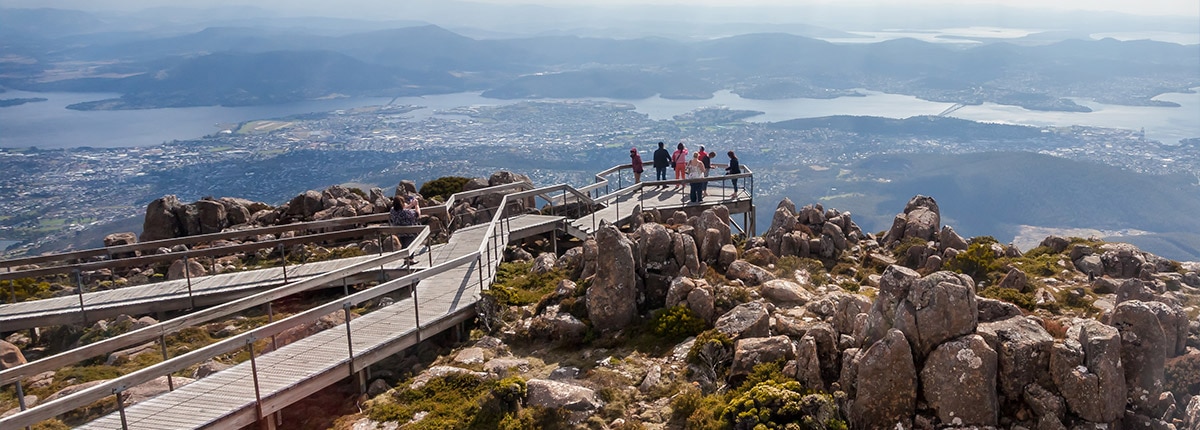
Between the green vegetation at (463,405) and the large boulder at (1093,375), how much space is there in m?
8.11

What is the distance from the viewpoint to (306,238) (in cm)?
2234

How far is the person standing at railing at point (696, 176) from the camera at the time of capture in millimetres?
31734

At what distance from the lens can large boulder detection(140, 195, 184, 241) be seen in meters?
33.0

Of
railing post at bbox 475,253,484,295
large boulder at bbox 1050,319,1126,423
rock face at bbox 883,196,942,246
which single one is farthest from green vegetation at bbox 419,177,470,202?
large boulder at bbox 1050,319,1126,423

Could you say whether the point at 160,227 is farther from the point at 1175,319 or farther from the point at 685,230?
the point at 1175,319

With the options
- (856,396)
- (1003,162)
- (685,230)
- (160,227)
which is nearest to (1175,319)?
(856,396)

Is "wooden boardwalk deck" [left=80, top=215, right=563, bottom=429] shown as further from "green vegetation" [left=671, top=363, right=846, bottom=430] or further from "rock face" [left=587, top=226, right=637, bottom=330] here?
"green vegetation" [left=671, top=363, right=846, bottom=430]

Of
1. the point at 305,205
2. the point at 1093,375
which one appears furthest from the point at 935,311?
the point at 305,205

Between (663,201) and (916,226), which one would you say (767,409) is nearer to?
(916,226)

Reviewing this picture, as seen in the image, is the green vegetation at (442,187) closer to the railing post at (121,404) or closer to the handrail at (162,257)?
the handrail at (162,257)

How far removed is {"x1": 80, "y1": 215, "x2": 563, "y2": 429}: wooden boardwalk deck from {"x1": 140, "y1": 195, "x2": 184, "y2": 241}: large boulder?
1939 cm

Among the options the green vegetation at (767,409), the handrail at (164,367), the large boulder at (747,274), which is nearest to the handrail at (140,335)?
the handrail at (164,367)

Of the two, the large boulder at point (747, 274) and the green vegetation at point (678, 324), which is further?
the large boulder at point (747, 274)

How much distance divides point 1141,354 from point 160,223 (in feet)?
114
